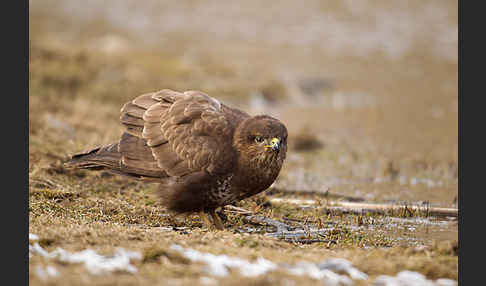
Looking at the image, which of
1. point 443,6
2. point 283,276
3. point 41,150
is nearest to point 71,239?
point 283,276

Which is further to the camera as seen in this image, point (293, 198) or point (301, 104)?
point (301, 104)

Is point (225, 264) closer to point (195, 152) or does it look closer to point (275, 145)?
point (275, 145)

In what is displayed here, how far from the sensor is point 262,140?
18.7ft

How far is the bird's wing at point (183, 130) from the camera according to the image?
19.2 ft

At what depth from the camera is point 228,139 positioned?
5902 mm

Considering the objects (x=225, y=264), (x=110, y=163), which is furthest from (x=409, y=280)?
(x=110, y=163)

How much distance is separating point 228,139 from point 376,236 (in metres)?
1.87

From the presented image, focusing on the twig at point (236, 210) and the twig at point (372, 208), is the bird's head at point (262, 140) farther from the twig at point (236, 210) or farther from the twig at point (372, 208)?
the twig at point (372, 208)

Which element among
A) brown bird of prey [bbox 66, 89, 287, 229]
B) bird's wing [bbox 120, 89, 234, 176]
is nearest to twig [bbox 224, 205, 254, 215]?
brown bird of prey [bbox 66, 89, 287, 229]

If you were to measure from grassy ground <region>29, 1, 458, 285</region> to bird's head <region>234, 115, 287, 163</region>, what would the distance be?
77 centimetres

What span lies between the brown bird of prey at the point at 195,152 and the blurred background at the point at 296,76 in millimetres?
2140

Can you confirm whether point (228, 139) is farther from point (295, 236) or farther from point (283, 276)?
point (283, 276)

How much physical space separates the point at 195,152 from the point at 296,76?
41.7 feet

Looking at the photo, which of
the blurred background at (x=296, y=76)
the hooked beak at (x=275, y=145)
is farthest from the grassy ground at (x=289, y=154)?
the hooked beak at (x=275, y=145)
